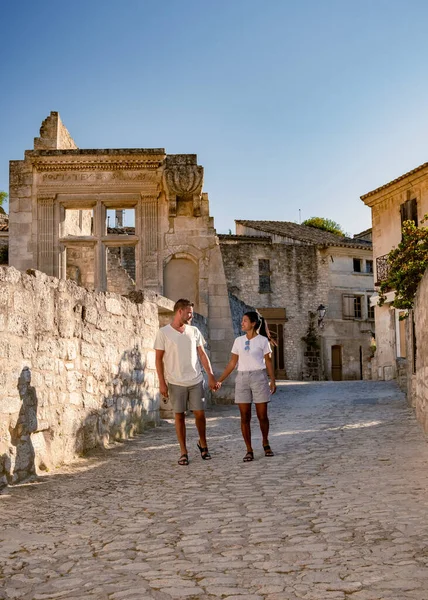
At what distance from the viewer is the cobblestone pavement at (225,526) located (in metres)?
2.96

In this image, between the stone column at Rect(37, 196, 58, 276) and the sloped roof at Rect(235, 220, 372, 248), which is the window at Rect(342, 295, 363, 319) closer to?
the sloped roof at Rect(235, 220, 372, 248)

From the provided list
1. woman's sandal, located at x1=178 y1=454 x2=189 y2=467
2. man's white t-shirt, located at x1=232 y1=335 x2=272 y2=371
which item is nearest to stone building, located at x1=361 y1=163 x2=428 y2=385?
man's white t-shirt, located at x1=232 y1=335 x2=272 y2=371

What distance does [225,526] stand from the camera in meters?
3.97

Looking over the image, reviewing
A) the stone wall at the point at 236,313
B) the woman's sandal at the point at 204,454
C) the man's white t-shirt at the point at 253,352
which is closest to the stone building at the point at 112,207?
the stone wall at the point at 236,313

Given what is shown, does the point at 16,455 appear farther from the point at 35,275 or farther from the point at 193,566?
the point at 193,566

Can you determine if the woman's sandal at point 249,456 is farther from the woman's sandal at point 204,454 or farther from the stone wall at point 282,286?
the stone wall at point 282,286

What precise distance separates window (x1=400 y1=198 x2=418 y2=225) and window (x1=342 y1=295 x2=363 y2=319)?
1004cm

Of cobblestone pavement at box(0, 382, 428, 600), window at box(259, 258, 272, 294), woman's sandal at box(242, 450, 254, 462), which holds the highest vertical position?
window at box(259, 258, 272, 294)

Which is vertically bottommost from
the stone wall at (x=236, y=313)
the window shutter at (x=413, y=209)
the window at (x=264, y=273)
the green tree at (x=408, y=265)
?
the stone wall at (x=236, y=313)

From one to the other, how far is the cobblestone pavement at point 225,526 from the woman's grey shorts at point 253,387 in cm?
54

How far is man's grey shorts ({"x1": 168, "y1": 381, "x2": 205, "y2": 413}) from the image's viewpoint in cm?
642

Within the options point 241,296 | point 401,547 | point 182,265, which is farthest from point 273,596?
point 241,296

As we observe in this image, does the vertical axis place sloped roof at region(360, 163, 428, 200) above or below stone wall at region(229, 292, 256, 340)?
above

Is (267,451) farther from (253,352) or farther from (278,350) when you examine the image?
(278,350)
